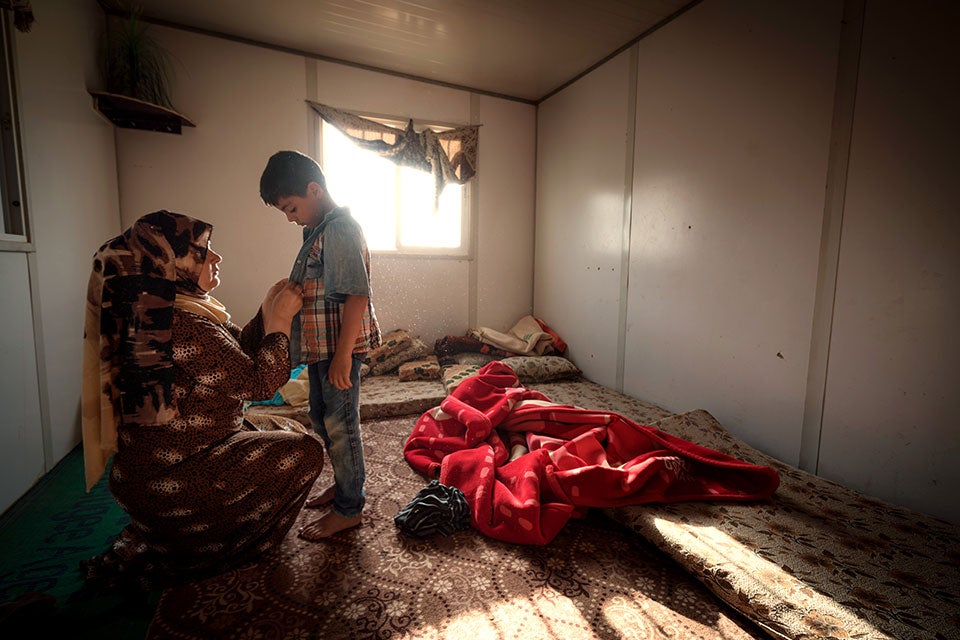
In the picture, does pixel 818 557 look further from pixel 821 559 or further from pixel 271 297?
pixel 271 297

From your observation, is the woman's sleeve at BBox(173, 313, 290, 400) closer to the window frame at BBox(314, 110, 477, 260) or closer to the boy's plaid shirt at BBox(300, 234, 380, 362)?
the boy's plaid shirt at BBox(300, 234, 380, 362)

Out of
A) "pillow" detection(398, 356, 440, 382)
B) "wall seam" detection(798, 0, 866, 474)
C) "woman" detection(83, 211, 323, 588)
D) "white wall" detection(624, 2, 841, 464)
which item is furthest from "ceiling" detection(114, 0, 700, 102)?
"pillow" detection(398, 356, 440, 382)

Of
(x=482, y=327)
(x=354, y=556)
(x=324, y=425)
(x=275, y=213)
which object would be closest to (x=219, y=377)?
(x=324, y=425)

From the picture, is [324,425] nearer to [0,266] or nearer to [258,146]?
[0,266]

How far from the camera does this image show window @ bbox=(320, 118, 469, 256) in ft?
12.1

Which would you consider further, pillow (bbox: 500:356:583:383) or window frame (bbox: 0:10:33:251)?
pillow (bbox: 500:356:583:383)

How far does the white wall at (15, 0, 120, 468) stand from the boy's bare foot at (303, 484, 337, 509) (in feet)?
4.54

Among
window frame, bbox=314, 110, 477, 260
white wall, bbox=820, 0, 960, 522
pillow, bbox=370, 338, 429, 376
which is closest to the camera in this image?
white wall, bbox=820, 0, 960, 522

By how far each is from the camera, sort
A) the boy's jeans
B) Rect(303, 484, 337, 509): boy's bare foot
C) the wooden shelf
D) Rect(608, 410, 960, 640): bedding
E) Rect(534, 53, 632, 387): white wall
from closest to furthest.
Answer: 1. Rect(608, 410, 960, 640): bedding
2. the boy's jeans
3. Rect(303, 484, 337, 509): boy's bare foot
4. the wooden shelf
5. Rect(534, 53, 632, 387): white wall

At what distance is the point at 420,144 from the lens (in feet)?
12.7

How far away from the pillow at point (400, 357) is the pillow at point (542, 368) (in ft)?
2.54

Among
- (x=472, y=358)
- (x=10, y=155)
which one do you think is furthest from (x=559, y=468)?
(x=10, y=155)

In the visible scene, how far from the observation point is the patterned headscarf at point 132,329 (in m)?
1.11

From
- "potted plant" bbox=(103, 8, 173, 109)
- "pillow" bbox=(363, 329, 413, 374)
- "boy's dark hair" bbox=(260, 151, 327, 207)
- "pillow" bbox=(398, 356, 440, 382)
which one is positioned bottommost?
"pillow" bbox=(398, 356, 440, 382)
